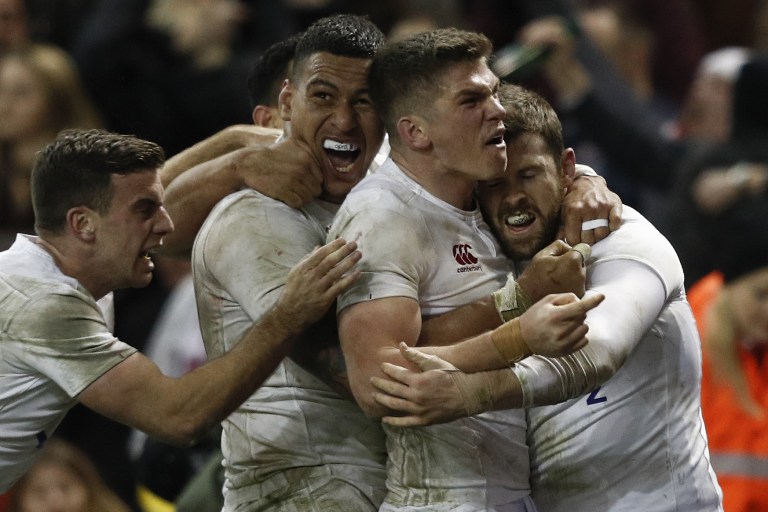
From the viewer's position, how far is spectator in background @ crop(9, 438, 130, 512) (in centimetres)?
776

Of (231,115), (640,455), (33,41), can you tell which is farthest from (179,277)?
(640,455)

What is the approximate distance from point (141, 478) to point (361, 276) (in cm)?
294

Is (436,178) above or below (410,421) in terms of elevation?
above

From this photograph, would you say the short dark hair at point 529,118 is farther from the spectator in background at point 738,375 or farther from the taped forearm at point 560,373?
the spectator in background at point 738,375

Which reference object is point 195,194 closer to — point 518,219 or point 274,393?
point 274,393

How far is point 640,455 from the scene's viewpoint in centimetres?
534

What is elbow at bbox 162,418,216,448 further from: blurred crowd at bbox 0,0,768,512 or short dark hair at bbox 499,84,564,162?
blurred crowd at bbox 0,0,768,512

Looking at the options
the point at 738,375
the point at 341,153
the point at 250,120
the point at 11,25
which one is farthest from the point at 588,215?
the point at 11,25

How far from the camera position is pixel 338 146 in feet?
17.8

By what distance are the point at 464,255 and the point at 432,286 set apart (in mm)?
156

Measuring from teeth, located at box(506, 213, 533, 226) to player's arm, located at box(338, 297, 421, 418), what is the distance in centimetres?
56

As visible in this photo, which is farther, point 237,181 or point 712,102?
point 712,102

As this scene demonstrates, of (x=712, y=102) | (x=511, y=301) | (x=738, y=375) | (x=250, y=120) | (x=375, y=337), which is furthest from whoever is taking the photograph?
(x=712, y=102)

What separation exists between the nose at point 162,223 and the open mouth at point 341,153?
59 centimetres
